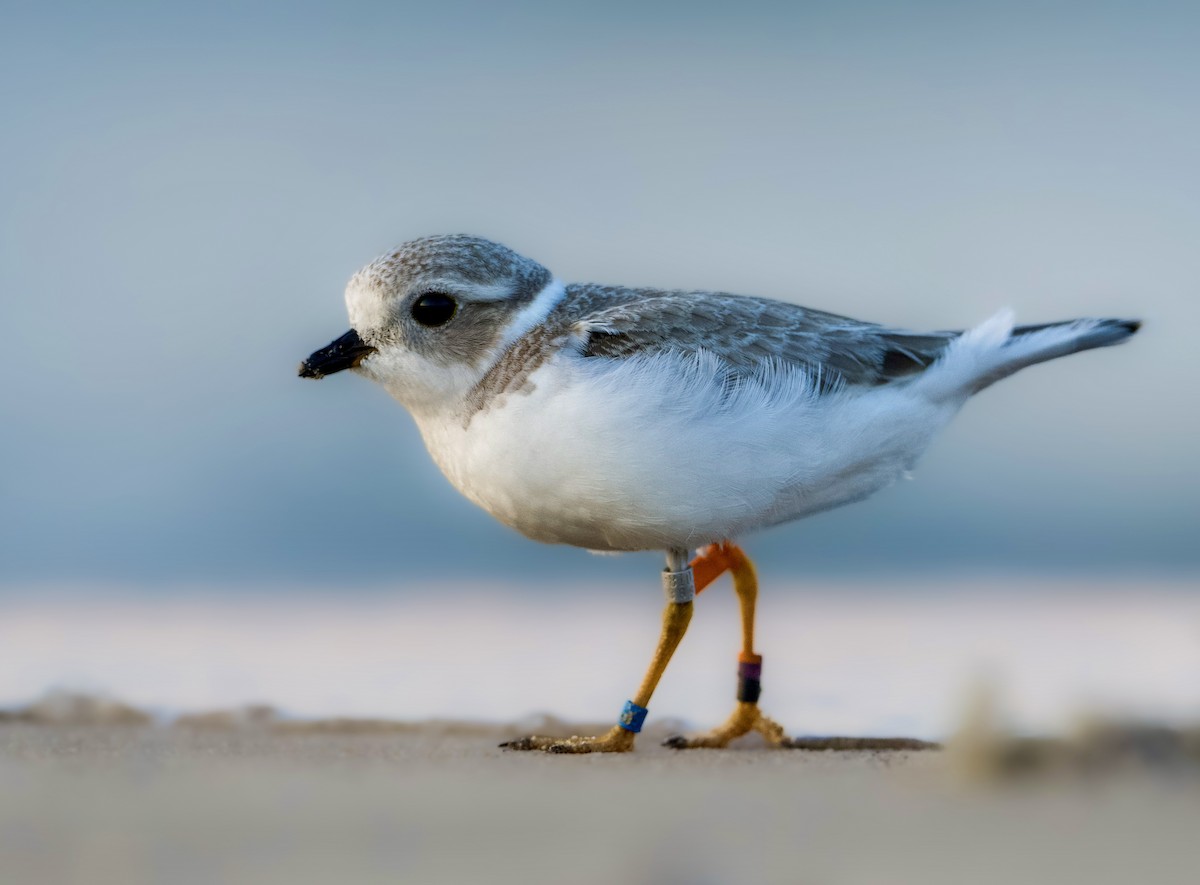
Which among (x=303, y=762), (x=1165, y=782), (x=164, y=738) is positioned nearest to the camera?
(x=1165, y=782)

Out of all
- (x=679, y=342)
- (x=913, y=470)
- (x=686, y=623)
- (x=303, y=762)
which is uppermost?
(x=679, y=342)

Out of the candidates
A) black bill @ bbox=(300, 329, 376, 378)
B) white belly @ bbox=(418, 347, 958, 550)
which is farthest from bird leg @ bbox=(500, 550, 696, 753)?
black bill @ bbox=(300, 329, 376, 378)

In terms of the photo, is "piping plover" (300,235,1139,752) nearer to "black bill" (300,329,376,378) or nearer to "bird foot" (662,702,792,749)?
"black bill" (300,329,376,378)

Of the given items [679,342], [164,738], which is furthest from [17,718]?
[679,342]

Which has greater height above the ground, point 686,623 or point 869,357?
point 869,357

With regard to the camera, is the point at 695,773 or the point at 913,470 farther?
the point at 913,470

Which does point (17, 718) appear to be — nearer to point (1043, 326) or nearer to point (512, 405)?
point (512, 405)

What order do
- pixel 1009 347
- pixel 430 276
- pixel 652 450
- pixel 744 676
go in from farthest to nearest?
pixel 744 676 → pixel 1009 347 → pixel 430 276 → pixel 652 450

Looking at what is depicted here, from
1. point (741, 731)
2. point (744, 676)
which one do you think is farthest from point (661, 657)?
point (741, 731)

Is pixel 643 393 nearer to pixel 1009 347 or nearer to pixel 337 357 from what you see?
pixel 337 357
